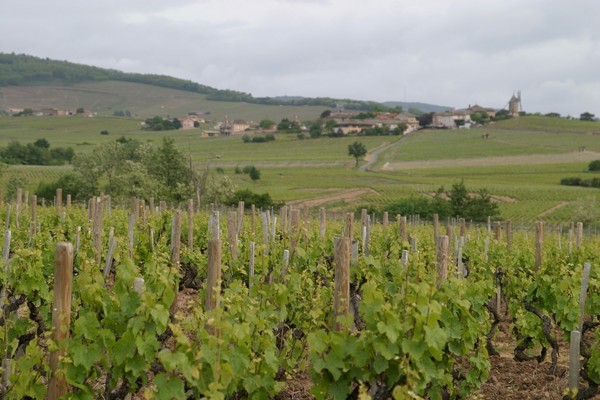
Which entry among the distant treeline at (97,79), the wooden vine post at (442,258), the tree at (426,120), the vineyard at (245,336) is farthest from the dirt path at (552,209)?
the distant treeline at (97,79)

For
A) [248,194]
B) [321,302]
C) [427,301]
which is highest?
[427,301]

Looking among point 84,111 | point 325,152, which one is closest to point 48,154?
point 325,152

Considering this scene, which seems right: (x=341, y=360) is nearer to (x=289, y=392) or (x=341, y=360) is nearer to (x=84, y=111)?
(x=289, y=392)

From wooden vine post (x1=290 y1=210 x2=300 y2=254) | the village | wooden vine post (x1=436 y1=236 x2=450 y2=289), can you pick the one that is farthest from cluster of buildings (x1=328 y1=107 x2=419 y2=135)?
wooden vine post (x1=436 y1=236 x2=450 y2=289)

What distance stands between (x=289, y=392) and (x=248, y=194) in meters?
36.4

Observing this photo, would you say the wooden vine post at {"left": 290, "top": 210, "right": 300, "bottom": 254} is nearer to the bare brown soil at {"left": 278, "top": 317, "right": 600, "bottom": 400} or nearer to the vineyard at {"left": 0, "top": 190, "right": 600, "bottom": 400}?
the vineyard at {"left": 0, "top": 190, "right": 600, "bottom": 400}

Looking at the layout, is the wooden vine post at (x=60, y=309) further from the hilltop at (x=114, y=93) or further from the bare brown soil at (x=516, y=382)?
the hilltop at (x=114, y=93)

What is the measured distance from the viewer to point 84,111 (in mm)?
135125

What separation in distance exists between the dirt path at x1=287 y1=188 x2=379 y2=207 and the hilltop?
3465 inches

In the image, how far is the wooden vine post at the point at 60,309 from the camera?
14.7 ft

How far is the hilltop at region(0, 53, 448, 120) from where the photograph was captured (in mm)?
146625

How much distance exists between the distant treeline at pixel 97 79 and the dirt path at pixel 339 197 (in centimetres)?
11004

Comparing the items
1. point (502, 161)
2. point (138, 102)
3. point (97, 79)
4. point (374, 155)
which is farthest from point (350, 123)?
point (97, 79)

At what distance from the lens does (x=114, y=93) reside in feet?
516
